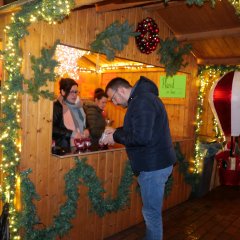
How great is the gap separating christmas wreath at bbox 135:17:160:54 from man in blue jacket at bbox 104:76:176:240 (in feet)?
4.79

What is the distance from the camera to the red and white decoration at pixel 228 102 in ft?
9.78

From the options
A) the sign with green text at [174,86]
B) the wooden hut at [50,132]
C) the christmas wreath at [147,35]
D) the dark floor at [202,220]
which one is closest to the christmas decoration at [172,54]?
the wooden hut at [50,132]

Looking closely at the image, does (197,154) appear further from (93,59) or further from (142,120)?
(142,120)

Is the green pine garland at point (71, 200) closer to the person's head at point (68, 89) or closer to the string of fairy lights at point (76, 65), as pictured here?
the person's head at point (68, 89)

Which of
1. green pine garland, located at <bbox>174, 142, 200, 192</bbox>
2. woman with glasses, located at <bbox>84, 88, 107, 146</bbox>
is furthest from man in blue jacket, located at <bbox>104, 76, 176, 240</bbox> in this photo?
green pine garland, located at <bbox>174, 142, 200, 192</bbox>

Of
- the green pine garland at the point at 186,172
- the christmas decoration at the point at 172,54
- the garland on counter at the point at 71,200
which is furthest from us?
the green pine garland at the point at 186,172

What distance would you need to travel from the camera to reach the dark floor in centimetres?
420

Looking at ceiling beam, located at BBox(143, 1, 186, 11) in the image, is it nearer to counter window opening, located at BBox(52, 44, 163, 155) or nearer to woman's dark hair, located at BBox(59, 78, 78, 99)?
counter window opening, located at BBox(52, 44, 163, 155)

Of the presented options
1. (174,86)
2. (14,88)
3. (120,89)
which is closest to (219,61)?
(174,86)

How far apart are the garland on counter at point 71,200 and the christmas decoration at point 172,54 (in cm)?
172

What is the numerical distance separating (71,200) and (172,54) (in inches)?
108

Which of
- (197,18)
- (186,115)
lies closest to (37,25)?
(197,18)

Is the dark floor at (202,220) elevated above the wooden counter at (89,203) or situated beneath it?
situated beneath

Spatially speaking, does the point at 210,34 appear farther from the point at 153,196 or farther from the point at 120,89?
the point at 153,196
